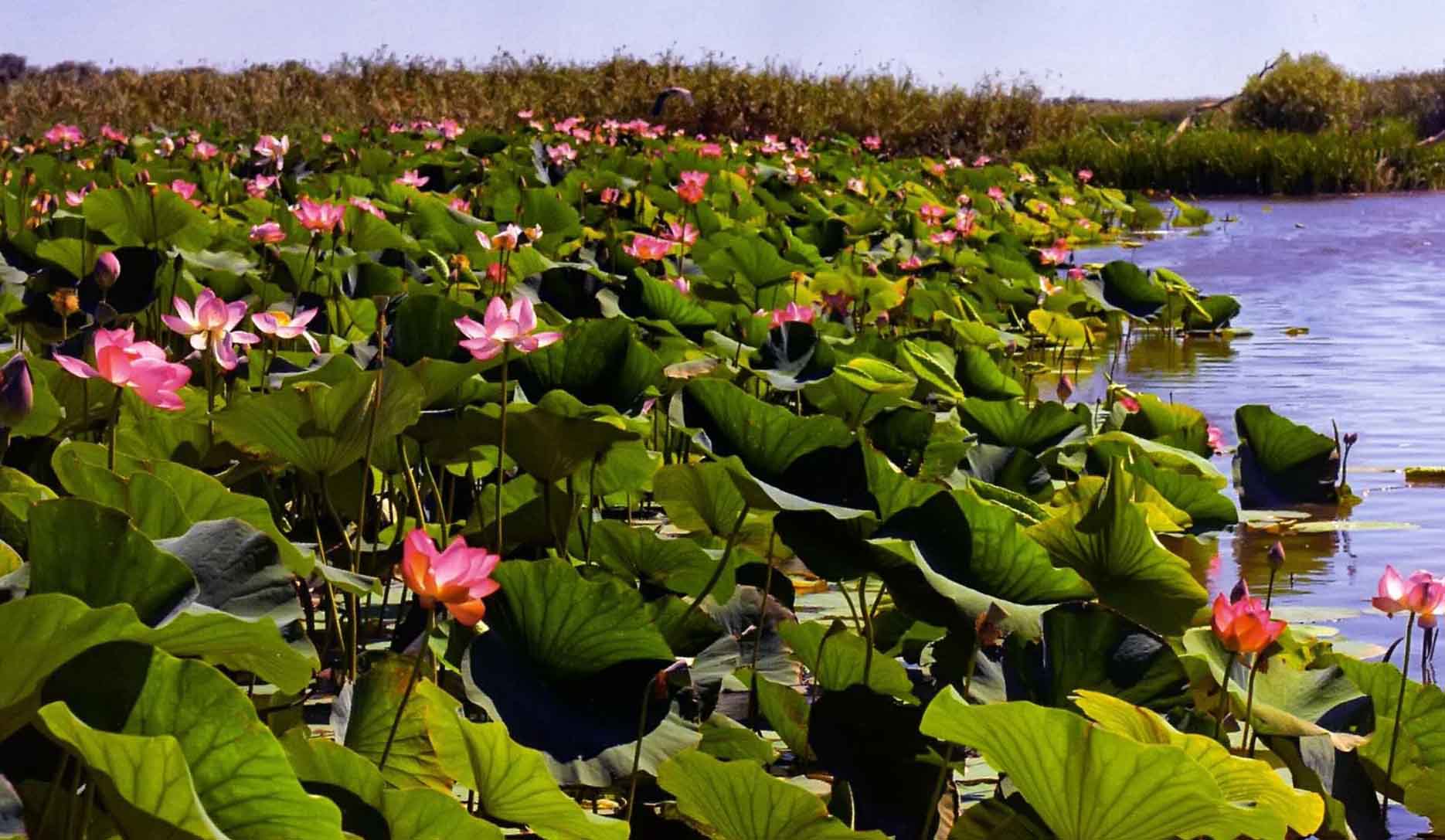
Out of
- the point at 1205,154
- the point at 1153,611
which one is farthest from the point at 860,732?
the point at 1205,154

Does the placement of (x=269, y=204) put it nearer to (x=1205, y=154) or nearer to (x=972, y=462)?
(x=972, y=462)

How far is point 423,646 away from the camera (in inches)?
47.0

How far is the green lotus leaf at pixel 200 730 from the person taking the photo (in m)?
0.89

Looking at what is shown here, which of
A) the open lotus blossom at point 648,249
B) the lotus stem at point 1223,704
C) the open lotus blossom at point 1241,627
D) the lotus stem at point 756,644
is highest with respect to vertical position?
the open lotus blossom at point 1241,627

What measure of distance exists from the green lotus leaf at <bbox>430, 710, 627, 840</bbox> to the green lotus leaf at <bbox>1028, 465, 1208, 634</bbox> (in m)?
0.68

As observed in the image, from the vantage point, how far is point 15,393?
1.39 metres

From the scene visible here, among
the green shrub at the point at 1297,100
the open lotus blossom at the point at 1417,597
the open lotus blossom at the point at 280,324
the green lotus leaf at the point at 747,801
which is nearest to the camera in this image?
the green lotus leaf at the point at 747,801

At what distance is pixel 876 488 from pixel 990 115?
1667 centimetres

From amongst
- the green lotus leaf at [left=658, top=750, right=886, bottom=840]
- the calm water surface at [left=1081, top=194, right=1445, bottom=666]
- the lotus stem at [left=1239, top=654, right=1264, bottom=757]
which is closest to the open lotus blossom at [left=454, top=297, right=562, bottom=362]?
the green lotus leaf at [left=658, top=750, right=886, bottom=840]

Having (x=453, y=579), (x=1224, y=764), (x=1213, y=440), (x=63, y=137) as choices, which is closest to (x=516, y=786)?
(x=453, y=579)

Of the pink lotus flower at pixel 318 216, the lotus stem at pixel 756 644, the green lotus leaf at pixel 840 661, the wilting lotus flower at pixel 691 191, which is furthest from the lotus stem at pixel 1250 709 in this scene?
the wilting lotus flower at pixel 691 191

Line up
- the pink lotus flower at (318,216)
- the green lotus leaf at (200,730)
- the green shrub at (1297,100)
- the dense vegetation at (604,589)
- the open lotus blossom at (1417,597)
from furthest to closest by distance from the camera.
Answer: the green shrub at (1297,100) < the pink lotus flower at (318,216) < the open lotus blossom at (1417,597) < the dense vegetation at (604,589) < the green lotus leaf at (200,730)

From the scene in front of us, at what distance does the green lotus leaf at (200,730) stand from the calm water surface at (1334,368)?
6.07ft

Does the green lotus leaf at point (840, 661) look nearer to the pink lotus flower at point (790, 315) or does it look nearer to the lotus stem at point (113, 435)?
the lotus stem at point (113, 435)
